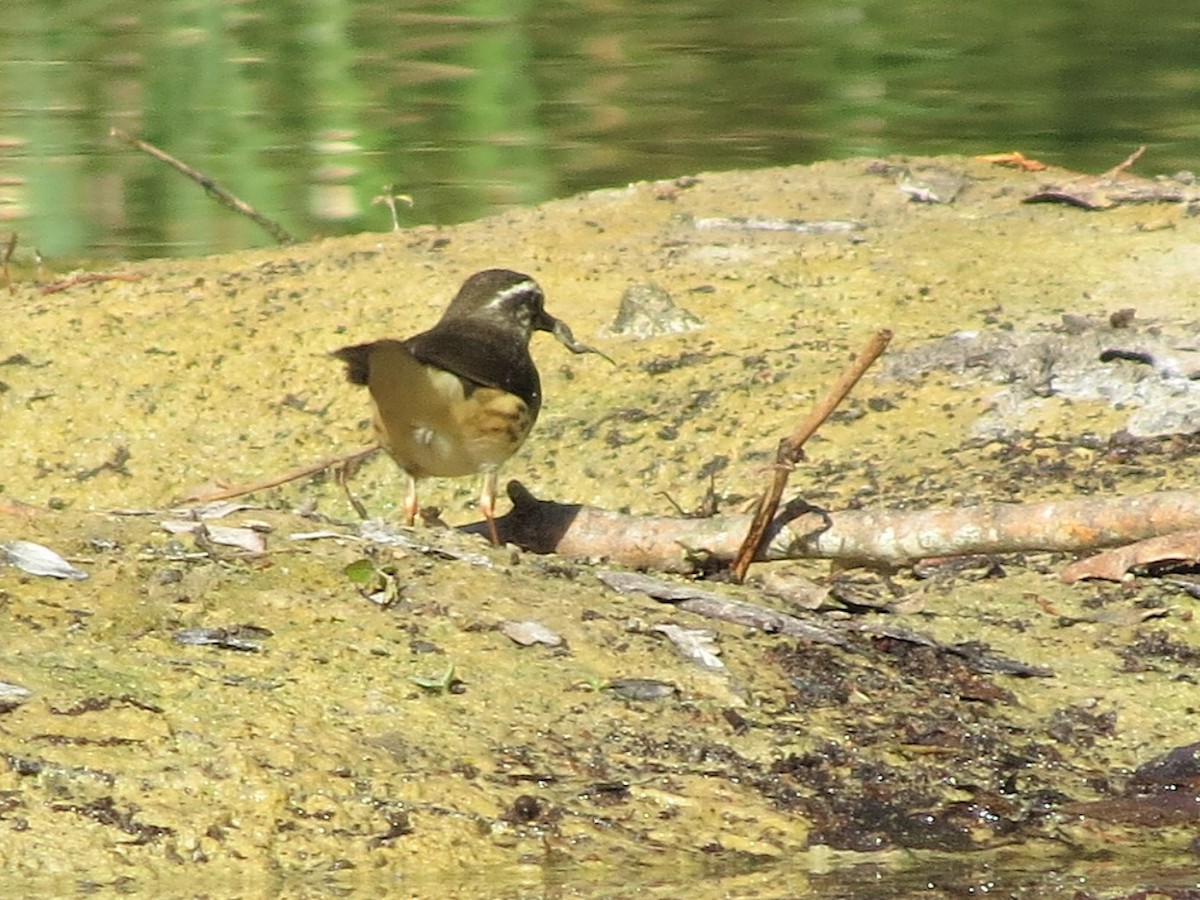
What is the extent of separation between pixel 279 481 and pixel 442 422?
0.51 meters

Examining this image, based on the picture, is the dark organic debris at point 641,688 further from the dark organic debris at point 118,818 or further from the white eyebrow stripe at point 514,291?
the white eyebrow stripe at point 514,291

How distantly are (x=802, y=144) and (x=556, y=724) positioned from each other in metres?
9.19

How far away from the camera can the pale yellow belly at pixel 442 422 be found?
6.67 metres

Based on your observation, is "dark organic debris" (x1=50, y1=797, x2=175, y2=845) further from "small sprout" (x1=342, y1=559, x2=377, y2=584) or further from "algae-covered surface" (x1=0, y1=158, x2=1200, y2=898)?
"small sprout" (x1=342, y1=559, x2=377, y2=584)

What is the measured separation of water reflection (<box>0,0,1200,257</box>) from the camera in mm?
12688

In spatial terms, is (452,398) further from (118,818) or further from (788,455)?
(118,818)

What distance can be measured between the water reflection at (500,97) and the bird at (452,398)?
4621 mm

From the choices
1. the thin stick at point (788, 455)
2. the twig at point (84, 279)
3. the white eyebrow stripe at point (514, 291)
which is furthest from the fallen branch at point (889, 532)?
the twig at point (84, 279)

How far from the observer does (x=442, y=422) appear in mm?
6801

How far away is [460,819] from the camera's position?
4367 mm

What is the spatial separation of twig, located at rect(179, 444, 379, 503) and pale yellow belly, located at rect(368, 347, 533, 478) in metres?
0.16

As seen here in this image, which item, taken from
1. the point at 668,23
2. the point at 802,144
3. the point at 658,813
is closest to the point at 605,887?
the point at 658,813

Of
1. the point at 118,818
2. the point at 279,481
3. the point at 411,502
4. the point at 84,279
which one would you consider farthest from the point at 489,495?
the point at 118,818

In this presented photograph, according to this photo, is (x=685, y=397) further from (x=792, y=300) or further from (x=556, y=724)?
(x=556, y=724)
